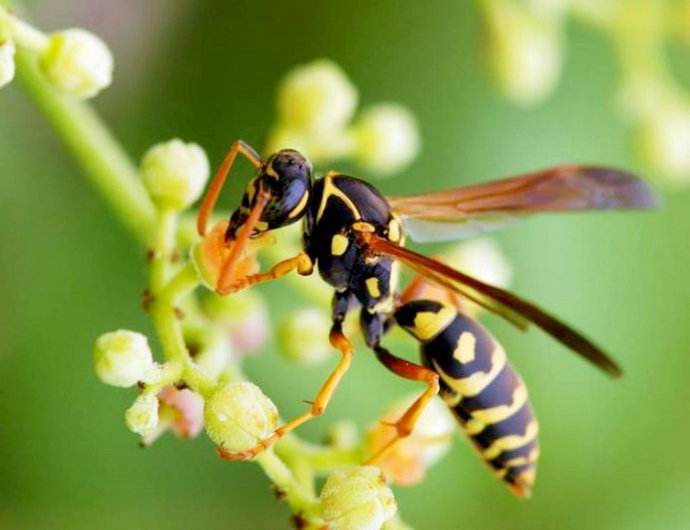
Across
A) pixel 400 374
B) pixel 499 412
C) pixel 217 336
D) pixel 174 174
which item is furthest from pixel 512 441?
pixel 174 174

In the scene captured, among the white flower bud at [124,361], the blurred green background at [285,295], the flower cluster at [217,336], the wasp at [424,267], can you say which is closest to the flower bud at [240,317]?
the flower cluster at [217,336]

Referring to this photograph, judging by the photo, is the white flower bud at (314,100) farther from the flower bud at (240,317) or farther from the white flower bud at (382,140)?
the flower bud at (240,317)

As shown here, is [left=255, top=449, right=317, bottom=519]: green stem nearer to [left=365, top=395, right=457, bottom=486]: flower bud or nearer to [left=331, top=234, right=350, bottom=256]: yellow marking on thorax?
[left=365, top=395, right=457, bottom=486]: flower bud

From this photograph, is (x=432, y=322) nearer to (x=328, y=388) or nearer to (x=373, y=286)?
(x=373, y=286)

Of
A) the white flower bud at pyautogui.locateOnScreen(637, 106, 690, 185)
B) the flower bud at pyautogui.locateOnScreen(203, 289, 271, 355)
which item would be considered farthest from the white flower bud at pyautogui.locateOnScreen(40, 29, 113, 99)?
the white flower bud at pyautogui.locateOnScreen(637, 106, 690, 185)

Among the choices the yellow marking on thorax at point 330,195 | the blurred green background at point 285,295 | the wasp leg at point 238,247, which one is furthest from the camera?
the blurred green background at point 285,295

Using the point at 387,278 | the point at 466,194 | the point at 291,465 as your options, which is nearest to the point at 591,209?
the point at 466,194

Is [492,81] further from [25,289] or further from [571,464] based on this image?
[25,289]
